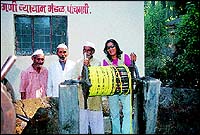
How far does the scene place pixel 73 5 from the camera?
28.4ft

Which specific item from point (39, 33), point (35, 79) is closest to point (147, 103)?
point (35, 79)

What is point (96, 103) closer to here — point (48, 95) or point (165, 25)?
point (48, 95)

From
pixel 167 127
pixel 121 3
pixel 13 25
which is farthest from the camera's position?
pixel 121 3

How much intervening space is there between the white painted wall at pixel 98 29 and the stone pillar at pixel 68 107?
12.1 feet

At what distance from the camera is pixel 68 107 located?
472cm

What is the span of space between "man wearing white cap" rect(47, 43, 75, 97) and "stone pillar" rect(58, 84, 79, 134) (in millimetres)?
1581

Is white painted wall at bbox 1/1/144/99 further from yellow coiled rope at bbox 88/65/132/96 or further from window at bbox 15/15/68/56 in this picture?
yellow coiled rope at bbox 88/65/132/96

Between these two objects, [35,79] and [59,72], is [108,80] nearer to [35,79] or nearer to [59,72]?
[59,72]

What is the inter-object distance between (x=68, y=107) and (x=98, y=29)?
4.47 meters

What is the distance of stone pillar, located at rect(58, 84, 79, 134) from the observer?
4.70 metres

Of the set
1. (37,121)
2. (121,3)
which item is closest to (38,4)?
(121,3)

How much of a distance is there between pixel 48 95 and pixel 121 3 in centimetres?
381

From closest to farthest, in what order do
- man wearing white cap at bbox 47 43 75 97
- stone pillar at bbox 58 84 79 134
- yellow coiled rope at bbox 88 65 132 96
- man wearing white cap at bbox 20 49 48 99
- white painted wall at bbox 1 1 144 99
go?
stone pillar at bbox 58 84 79 134, yellow coiled rope at bbox 88 65 132 96, man wearing white cap at bbox 47 43 75 97, man wearing white cap at bbox 20 49 48 99, white painted wall at bbox 1 1 144 99

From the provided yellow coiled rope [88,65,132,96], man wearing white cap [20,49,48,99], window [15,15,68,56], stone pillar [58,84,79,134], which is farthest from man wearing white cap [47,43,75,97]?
window [15,15,68,56]
